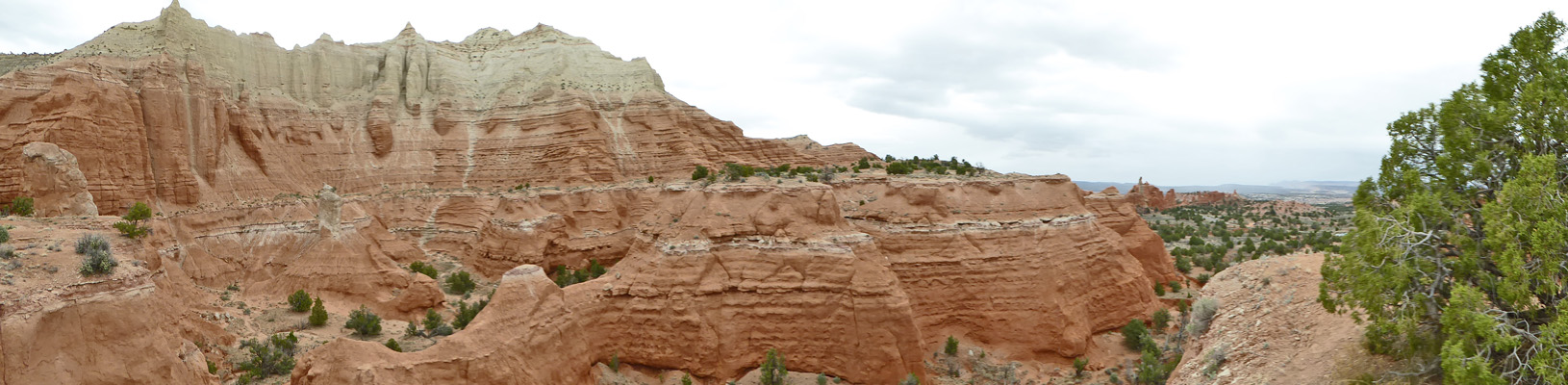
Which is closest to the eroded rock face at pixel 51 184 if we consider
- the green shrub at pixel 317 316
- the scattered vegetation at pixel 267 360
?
the green shrub at pixel 317 316

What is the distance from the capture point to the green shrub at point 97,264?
13914 mm

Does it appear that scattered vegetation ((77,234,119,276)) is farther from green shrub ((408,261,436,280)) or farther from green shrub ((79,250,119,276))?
green shrub ((408,261,436,280))

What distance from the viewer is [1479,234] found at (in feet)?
26.8

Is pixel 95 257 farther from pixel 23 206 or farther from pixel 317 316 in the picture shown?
pixel 23 206

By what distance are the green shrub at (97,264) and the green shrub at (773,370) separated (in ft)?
54.1

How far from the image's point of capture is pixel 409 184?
49438 millimetres

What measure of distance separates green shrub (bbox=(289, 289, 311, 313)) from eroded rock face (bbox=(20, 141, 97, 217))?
23.1ft

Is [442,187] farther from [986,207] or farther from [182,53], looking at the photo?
[986,207]

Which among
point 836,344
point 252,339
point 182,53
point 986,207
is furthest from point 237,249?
point 986,207

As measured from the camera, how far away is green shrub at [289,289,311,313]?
92.2 feet

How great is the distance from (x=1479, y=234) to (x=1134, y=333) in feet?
70.6

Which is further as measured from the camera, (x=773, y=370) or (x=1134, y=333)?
(x=1134, y=333)

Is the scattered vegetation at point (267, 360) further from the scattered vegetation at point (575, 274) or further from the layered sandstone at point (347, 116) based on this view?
the layered sandstone at point (347, 116)

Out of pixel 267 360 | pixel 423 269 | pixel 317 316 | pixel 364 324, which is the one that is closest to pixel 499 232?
pixel 423 269
